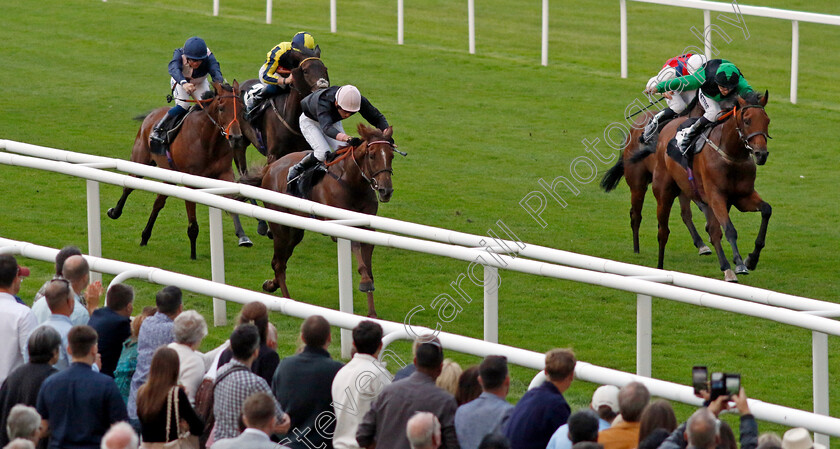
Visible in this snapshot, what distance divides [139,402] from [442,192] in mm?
8503

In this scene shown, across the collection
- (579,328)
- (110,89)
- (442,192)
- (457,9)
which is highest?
(457,9)

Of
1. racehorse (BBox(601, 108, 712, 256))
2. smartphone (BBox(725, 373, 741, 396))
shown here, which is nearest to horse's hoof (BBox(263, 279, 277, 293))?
racehorse (BBox(601, 108, 712, 256))

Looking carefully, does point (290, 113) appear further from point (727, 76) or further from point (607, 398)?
point (607, 398)

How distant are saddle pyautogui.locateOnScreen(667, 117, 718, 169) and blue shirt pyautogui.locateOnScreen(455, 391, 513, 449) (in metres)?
6.76

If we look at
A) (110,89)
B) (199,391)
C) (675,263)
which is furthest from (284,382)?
(110,89)

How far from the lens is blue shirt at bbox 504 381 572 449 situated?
456 centimetres

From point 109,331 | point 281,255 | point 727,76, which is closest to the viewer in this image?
point 109,331

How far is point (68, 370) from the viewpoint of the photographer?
476cm

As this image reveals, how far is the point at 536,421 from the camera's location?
457 cm

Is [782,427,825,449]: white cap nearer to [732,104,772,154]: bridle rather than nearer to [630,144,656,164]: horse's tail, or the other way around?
[732,104,772,154]: bridle

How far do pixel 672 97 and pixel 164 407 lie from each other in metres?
8.28

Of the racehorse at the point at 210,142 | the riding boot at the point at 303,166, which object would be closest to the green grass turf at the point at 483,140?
the racehorse at the point at 210,142

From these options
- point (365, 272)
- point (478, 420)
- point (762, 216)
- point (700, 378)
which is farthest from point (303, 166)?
point (700, 378)

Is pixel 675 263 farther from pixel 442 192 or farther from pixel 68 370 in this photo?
pixel 68 370
